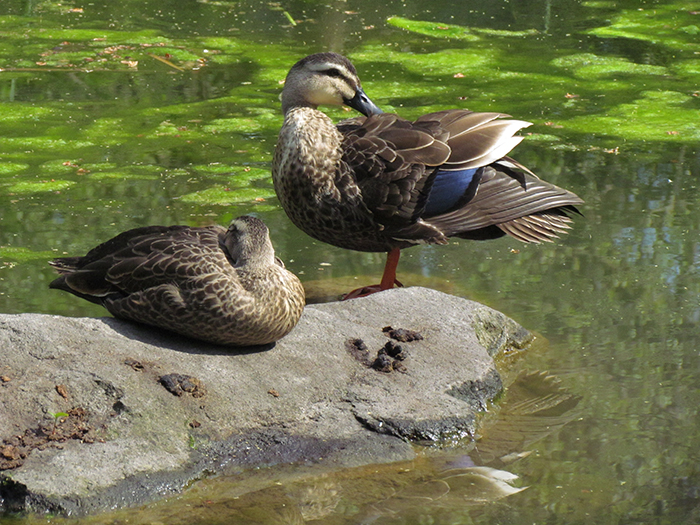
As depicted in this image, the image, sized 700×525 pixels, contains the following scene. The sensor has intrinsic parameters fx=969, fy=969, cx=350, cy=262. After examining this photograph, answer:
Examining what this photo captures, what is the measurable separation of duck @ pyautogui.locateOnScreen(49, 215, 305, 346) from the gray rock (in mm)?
107

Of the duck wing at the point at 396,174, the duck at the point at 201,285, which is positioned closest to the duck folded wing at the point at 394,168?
the duck wing at the point at 396,174

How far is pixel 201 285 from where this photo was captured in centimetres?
361

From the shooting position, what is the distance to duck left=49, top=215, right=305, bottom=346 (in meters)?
3.59

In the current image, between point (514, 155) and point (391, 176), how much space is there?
234 centimetres

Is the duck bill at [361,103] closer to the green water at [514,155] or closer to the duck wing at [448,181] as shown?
the duck wing at [448,181]

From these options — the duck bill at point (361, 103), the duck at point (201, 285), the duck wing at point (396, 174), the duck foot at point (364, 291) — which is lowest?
the duck foot at point (364, 291)

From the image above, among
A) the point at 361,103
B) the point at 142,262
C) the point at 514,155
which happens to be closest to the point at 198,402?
the point at 142,262

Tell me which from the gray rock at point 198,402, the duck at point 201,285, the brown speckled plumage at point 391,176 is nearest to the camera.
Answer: the gray rock at point 198,402

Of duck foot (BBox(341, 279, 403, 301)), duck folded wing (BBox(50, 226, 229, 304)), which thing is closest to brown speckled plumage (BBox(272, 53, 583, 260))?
duck foot (BBox(341, 279, 403, 301))

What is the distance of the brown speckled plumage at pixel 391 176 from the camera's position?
448 cm

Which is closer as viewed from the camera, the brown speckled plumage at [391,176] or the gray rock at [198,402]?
the gray rock at [198,402]

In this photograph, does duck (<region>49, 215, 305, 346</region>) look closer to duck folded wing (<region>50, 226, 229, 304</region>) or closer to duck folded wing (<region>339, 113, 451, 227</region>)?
duck folded wing (<region>50, 226, 229, 304</region>)

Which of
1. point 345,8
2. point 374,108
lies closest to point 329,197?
point 374,108

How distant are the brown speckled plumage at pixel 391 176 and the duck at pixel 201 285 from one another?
2.17ft
